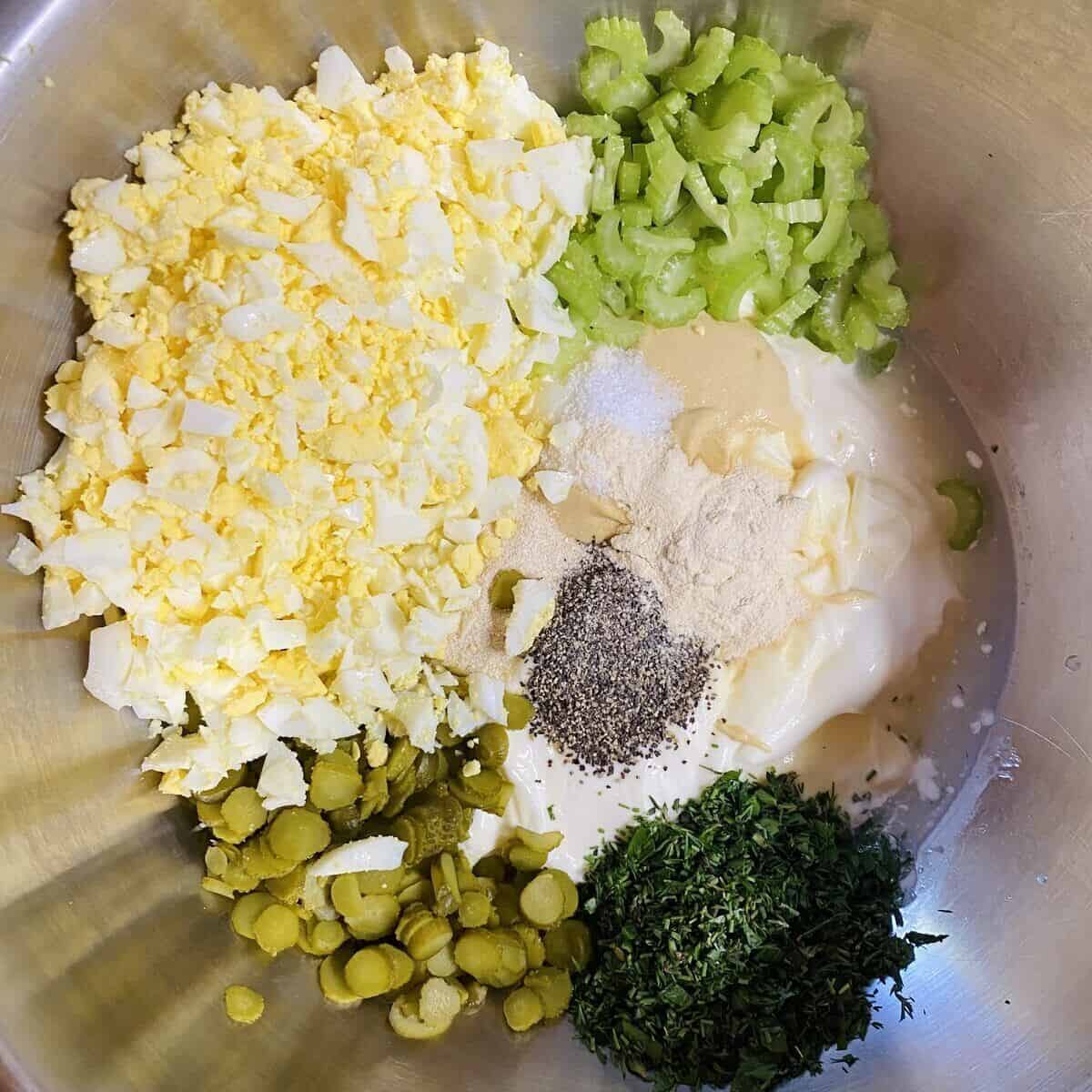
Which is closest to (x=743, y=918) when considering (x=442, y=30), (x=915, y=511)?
(x=915, y=511)

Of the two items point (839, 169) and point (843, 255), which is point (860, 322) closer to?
point (843, 255)

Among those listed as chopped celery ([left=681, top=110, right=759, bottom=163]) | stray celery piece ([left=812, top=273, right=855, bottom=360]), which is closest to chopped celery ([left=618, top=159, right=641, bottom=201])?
chopped celery ([left=681, top=110, right=759, bottom=163])

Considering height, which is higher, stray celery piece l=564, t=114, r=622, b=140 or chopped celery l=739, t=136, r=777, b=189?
chopped celery l=739, t=136, r=777, b=189

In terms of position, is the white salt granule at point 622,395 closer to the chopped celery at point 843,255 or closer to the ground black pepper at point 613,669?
the ground black pepper at point 613,669

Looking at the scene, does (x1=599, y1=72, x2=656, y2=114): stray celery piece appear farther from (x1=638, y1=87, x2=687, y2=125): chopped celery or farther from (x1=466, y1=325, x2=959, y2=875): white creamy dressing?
(x1=466, y1=325, x2=959, y2=875): white creamy dressing

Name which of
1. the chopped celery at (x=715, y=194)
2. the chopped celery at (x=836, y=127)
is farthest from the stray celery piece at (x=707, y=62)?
the chopped celery at (x=836, y=127)

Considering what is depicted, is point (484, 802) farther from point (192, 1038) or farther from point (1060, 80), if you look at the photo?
point (1060, 80)

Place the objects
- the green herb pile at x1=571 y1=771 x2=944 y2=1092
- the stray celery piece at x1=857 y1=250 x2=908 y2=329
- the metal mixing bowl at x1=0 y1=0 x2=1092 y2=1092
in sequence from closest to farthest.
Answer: the metal mixing bowl at x1=0 y1=0 x2=1092 y2=1092 < the green herb pile at x1=571 y1=771 x2=944 y2=1092 < the stray celery piece at x1=857 y1=250 x2=908 y2=329
